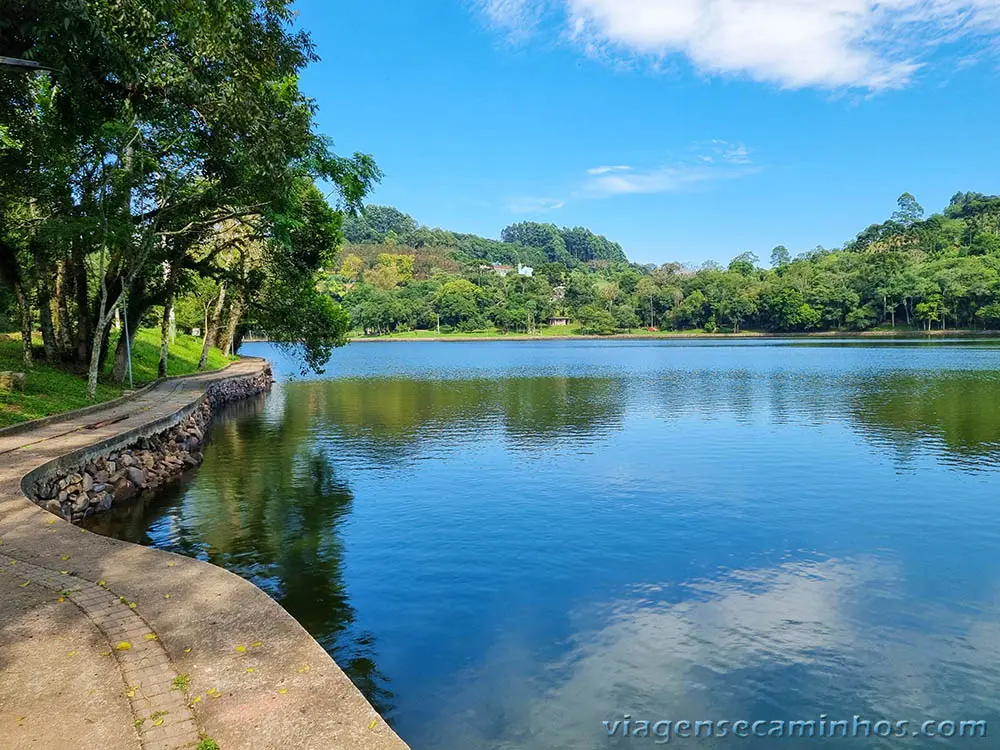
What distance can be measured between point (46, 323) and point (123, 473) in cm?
1385

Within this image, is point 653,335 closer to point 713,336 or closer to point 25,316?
point 713,336

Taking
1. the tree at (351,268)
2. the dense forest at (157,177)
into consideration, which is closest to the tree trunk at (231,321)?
the dense forest at (157,177)

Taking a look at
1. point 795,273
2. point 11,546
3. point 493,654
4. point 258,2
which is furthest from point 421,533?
point 795,273

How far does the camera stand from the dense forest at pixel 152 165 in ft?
41.0

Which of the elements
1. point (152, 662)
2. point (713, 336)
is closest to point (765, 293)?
point (713, 336)

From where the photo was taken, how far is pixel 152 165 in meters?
21.3

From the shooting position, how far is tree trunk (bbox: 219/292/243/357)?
139ft

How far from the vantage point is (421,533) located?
14797 mm

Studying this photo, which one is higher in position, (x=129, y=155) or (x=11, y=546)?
(x=129, y=155)

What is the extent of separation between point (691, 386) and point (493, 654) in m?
36.2

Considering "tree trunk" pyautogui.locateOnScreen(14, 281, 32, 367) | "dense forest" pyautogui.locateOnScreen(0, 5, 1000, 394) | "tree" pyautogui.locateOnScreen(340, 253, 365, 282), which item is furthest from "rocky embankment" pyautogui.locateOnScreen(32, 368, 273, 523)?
"tree" pyautogui.locateOnScreen(340, 253, 365, 282)

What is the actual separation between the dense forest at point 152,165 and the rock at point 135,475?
762 cm

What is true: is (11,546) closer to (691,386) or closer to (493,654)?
(493,654)

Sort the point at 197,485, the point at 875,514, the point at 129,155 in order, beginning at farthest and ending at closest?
1. the point at 129,155
2. the point at 197,485
3. the point at 875,514
